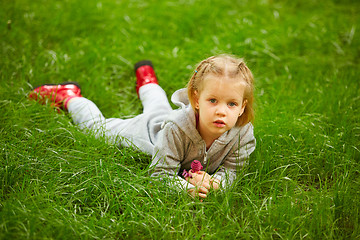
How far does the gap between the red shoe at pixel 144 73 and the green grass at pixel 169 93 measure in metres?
0.15

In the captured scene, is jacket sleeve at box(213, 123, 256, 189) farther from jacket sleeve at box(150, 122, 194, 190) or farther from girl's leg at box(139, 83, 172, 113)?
girl's leg at box(139, 83, 172, 113)

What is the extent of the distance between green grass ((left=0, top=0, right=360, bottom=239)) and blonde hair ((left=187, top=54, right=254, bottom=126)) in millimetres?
389

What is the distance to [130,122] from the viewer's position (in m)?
3.10

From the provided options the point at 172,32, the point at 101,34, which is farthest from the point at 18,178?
the point at 172,32

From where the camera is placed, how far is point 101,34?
454 centimetres

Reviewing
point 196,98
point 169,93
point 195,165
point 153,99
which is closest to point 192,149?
point 195,165

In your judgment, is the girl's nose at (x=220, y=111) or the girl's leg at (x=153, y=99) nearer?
the girl's nose at (x=220, y=111)

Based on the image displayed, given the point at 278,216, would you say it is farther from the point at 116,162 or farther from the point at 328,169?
the point at 116,162

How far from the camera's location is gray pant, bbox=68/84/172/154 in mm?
2918

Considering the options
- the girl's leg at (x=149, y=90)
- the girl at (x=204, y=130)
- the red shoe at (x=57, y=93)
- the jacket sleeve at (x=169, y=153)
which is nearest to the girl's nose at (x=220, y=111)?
the girl at (x=204, y=130)

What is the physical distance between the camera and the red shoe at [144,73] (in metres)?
3.69

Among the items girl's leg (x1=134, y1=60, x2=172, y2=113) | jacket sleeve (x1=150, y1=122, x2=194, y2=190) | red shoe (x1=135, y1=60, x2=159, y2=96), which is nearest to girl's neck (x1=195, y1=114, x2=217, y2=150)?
jacket sleeve (x1=150, y1=122, x2=194, y2=190)

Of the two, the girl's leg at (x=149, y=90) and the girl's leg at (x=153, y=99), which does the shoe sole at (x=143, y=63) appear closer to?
the girl's leg at (x=149, y=90)

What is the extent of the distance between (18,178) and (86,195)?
47cm
